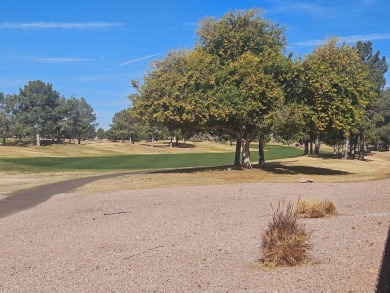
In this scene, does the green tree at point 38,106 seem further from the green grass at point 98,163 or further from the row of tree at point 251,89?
the row of tree at point 251,89

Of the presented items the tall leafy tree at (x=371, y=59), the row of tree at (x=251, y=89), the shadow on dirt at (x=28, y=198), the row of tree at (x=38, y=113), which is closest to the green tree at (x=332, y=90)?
the row of tree at (x=251, y=89)

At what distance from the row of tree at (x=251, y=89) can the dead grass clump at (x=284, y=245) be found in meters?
20.5

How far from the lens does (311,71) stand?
30.3 meters

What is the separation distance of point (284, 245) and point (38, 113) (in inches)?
4171

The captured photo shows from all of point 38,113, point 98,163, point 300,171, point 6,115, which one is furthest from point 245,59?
point 6,115

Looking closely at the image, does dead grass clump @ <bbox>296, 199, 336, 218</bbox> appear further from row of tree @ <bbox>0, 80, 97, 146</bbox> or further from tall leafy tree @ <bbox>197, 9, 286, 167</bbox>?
row of tree @ <bbox>0, 80, 97, 146</bbox>

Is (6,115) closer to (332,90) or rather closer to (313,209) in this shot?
(332,90)

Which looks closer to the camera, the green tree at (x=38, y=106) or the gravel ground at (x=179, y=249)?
the gravel ground at (x=179, y=249)

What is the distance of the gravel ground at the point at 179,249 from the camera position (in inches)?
274

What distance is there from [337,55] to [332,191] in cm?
1454

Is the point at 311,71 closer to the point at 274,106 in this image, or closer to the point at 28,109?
the point at 274,106

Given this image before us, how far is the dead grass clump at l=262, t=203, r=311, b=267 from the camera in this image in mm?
7633

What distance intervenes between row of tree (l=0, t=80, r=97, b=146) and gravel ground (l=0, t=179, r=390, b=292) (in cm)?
9421

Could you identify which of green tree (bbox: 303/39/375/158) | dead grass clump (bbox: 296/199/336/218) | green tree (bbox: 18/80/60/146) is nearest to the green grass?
green tree (bbox: 303/39/375/158)
